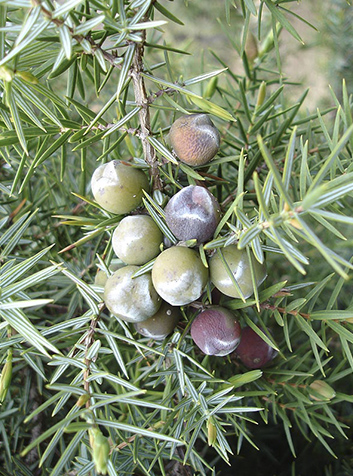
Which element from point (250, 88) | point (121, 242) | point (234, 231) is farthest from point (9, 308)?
point (250, 88)

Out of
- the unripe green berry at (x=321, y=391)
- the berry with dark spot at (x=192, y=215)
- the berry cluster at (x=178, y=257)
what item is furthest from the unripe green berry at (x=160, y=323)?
the unripe green berry at (x=321, y=391)

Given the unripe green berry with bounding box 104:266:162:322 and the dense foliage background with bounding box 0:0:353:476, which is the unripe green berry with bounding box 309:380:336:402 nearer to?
the dense foliage background with bounding box 0:0:353:476

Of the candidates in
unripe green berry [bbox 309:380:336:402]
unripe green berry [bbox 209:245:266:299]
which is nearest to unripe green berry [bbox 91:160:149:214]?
unripe green berry [bbox 209:245:266:299]

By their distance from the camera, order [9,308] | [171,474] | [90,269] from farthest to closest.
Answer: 1. [90,269]
2. [171,474]
3. [9,308]

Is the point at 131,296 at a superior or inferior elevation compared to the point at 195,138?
inferior

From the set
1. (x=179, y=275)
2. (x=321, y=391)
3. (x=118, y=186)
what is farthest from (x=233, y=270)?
(x=321, y=391)

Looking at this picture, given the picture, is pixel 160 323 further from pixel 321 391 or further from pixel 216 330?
pixel 321 391

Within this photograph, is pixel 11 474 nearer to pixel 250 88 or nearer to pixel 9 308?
pixel 9 308

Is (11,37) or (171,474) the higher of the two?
(11,37)
